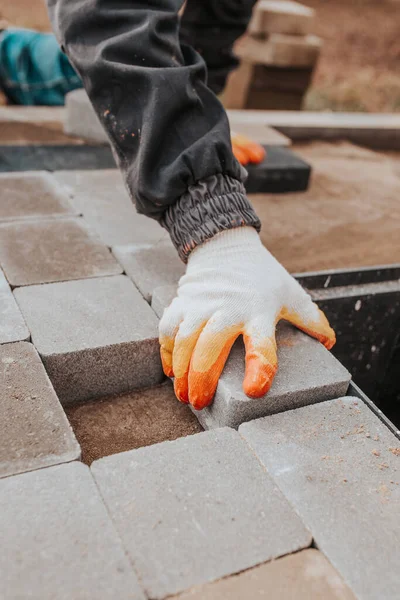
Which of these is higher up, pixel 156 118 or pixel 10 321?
pixel 156 118

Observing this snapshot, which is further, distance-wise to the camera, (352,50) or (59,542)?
(352,50)

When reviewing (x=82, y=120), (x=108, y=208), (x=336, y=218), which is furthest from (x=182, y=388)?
(x=82, y=120)

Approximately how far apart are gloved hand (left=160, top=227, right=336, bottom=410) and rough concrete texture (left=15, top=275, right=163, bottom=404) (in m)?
0.10

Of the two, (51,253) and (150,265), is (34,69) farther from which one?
(150,265)

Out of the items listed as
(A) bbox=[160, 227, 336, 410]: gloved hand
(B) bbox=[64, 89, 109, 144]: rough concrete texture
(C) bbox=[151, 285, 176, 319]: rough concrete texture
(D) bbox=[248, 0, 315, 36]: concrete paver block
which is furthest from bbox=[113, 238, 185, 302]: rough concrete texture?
(D) bbox=[248, 0, 315, 36]: concrete paver block

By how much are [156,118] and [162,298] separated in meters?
0.53

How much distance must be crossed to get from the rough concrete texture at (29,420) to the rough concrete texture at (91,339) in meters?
0.08

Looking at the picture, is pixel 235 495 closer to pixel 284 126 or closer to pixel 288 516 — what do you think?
pixel 288 516

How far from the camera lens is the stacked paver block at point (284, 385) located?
1.41 meters

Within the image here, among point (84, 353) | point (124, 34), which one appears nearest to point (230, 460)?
point (84, 353)

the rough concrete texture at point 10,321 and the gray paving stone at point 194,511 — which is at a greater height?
the gray paving stone at point 194,511

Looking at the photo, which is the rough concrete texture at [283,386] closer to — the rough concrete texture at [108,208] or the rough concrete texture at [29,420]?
the rough concrete texture at [29,420]

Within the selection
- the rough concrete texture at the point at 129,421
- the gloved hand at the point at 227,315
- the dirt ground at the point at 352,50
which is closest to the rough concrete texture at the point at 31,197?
the gloved hand at the point at 227,315

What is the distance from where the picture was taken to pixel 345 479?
126cm
